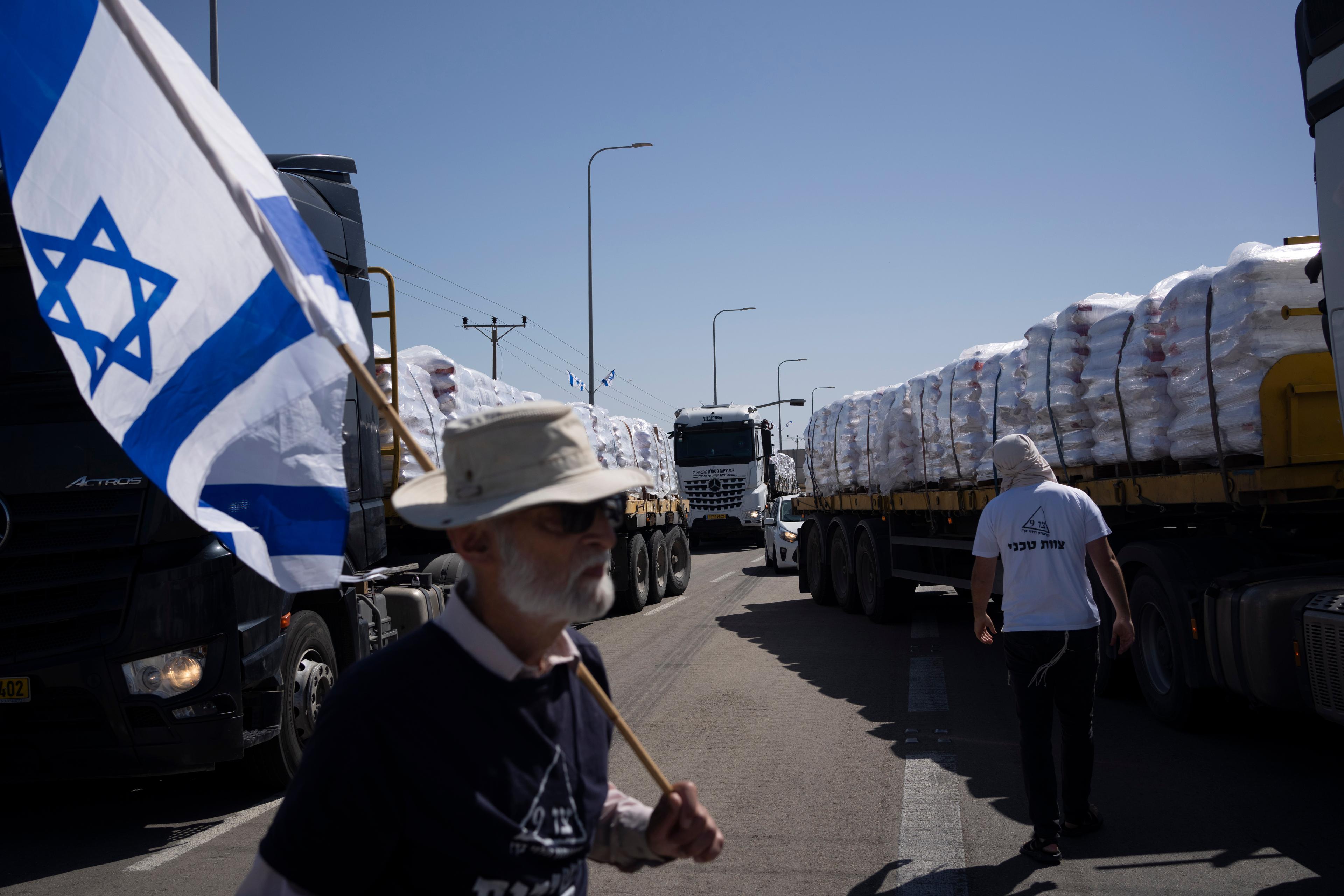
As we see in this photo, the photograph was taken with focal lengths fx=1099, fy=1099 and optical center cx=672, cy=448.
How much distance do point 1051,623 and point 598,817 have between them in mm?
3503

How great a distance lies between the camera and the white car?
2248cm

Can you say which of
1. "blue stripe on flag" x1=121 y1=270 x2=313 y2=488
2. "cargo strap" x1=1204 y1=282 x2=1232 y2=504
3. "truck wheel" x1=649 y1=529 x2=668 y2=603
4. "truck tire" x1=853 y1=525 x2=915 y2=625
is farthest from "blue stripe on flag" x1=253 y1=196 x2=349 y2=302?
"truck wheel" x1=649 y1=529 x2=668 y2=603

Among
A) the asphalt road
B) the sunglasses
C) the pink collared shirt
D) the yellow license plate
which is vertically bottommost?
the asphalt road

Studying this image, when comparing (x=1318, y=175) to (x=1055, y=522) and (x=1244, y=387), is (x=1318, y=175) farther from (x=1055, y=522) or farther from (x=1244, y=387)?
(x=1055, y=522)

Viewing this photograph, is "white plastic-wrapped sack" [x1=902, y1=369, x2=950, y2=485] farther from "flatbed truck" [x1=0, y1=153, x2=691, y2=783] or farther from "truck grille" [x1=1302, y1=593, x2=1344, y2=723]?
"flatbed truck" [x1=0, y1=153, x2=691, y2=783]

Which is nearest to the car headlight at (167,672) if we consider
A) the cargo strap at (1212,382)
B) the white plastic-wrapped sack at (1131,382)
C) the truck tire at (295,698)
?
the truck tire at (295,698)

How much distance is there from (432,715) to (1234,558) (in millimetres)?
5958

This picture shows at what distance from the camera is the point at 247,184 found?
2.59 m

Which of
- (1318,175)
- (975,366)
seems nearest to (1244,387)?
(1318,175)

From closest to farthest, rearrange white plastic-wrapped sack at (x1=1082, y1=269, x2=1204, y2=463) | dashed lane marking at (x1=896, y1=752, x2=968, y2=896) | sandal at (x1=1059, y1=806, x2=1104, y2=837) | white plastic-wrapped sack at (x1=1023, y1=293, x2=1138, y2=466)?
dashed lane marking at (x1=896, y1=752, x2=968, y2=896) < sandal at (x1=1059, y1=806, x2=1104, y2=837) < white plastic-wrapped sack at (x1=1082, y1=269, x2=1204, y2=463) < white plastic-wrapped sack at (x1=1023, y1=293, x2=1138, y2=466)

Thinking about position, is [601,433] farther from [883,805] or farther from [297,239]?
[297,239]

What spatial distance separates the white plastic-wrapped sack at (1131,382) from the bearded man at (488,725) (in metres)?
6.02

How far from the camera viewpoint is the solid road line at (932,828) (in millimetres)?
4547

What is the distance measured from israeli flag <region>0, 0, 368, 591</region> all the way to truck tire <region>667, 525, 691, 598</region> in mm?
16119
